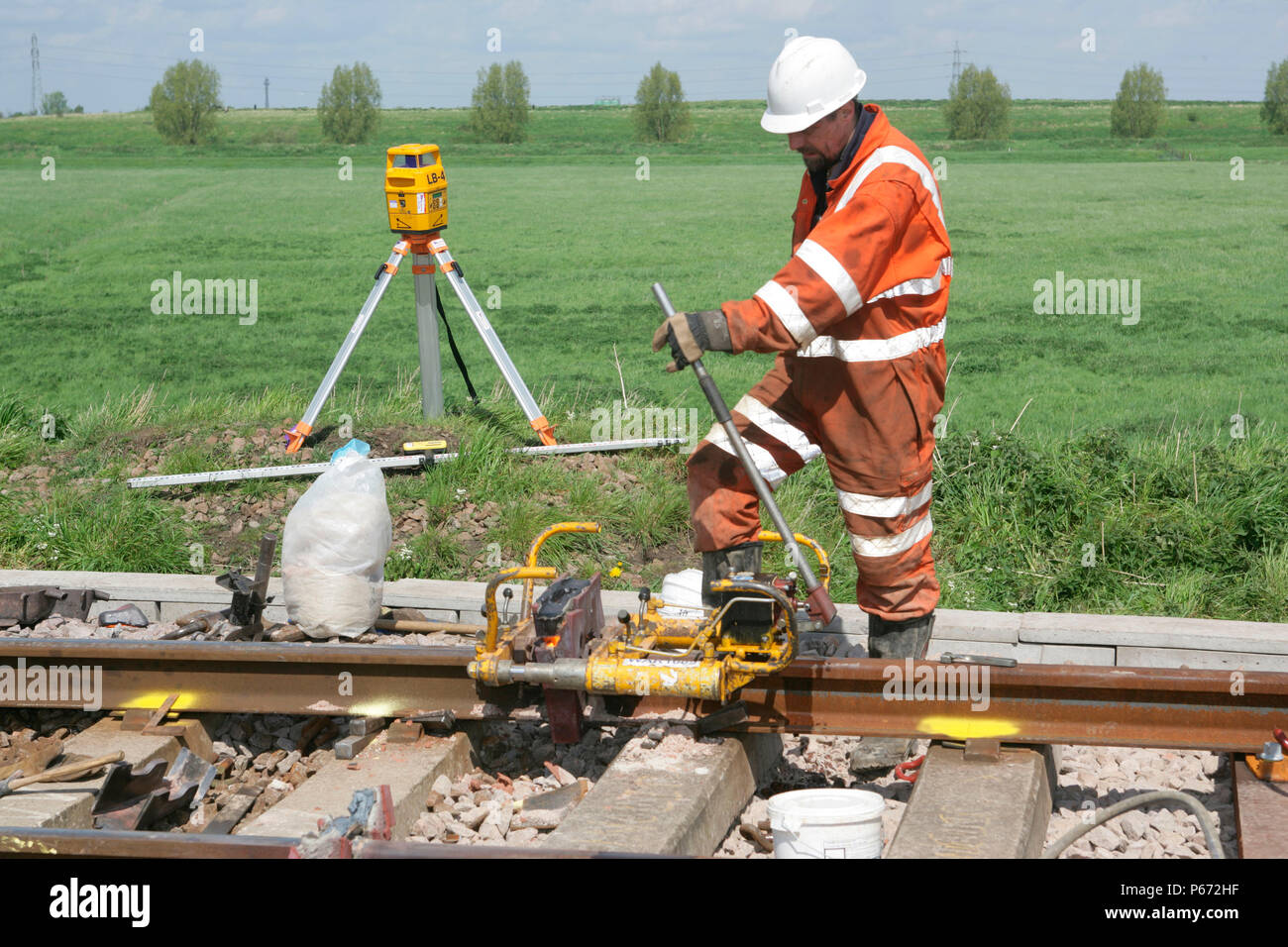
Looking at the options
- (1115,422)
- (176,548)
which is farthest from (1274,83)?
(176,548)

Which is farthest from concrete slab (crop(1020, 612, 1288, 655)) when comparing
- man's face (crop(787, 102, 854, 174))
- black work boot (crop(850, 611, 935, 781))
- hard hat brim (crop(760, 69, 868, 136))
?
hard hat brim (crop(760, 69, 868, 136))

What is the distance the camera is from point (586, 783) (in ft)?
13.4

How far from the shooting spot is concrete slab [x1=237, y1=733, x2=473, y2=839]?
12.4ft

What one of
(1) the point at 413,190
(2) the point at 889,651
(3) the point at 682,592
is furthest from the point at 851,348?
(1) the point at 413,190

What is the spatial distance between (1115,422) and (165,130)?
71241mm

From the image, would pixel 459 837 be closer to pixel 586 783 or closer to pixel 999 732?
pixel 586 783

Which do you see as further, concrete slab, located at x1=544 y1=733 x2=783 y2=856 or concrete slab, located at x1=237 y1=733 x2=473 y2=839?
concrete slab, located at x1=237 y1=733 x2=473 y2=839

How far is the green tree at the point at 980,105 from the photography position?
6531 cm

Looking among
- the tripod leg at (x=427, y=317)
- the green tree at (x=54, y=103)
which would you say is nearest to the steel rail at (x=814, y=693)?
the tripod leg at (x=427, y=317)

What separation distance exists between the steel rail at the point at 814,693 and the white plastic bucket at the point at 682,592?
680mm

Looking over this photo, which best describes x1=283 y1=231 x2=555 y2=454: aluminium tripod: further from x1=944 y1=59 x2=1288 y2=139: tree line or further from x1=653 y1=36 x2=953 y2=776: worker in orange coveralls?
x1=944 y1=59 x2=1288 y2=139: tree line

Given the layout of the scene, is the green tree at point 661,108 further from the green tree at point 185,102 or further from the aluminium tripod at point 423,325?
the aluminium tripod at point 423,325

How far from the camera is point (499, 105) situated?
68.9 meters

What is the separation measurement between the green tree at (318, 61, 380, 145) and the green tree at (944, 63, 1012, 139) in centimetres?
3085
